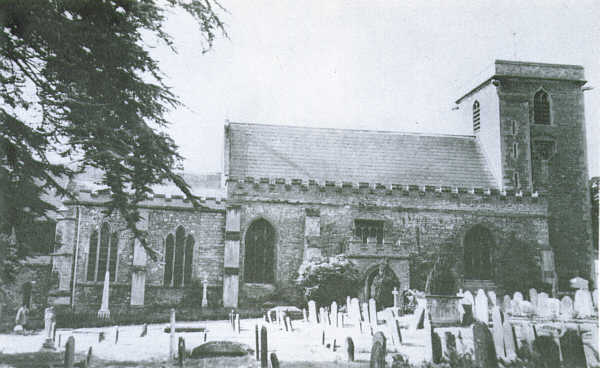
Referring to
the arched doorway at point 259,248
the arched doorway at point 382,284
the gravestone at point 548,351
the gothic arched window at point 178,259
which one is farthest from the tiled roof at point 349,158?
the gravestone at point 548,351

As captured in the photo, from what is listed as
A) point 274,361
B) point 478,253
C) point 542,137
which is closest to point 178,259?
point 478,253

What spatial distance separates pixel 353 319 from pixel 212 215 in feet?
32.6

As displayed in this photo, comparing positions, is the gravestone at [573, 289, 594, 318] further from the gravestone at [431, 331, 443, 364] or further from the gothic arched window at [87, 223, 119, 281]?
the gothic arched window at [87, 223, 119, 281]

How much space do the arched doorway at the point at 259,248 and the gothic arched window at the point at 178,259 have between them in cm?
223

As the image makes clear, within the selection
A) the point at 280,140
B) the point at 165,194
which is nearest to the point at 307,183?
the point at 280,140

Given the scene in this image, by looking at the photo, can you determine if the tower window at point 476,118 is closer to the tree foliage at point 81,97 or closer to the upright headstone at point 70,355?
the tree foliage at point 81,97

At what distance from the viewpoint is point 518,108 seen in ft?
78.8

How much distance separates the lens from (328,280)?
1838 centimetres

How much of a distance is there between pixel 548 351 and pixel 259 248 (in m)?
14.9

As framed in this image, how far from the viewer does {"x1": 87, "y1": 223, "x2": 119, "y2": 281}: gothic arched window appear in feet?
59.7

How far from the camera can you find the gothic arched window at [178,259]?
66.1 ft

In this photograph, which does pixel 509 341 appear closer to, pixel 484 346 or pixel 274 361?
pixel 484 346

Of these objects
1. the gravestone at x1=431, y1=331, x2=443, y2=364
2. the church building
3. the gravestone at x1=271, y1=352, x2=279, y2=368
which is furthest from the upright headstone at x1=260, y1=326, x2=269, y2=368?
the church building

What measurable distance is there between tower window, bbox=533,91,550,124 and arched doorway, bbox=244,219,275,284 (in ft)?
43.8
